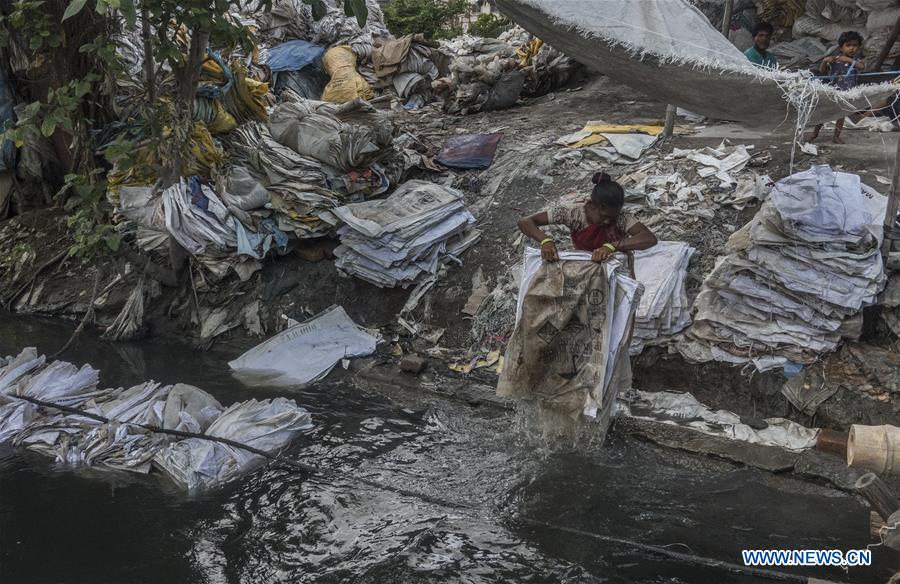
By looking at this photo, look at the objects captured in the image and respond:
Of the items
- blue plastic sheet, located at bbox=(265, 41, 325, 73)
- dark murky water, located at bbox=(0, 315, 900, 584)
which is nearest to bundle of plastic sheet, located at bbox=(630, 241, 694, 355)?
dark murky water, located at bbox=(0, 315, 900, 584)

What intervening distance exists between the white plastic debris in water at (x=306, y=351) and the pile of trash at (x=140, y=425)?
0.69 metres

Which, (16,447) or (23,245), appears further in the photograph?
(23,245)

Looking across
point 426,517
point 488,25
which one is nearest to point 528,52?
point 488,25

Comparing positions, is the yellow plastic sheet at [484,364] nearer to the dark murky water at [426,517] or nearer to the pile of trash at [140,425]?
the dark murky water at [426,517]

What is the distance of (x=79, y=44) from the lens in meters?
6.82

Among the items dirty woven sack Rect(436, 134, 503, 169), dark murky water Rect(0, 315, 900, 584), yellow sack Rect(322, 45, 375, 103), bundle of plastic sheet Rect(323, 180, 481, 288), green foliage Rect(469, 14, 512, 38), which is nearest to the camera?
dark murky water Rect(0, 315, 900, 584)

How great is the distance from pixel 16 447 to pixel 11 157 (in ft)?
13.7

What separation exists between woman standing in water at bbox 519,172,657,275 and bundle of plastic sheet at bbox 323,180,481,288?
185cm

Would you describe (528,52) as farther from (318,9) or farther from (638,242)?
(638,242)

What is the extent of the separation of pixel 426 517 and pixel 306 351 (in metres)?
2.31

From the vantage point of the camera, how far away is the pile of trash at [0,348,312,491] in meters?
4.50

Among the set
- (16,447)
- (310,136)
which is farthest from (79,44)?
(16,447)

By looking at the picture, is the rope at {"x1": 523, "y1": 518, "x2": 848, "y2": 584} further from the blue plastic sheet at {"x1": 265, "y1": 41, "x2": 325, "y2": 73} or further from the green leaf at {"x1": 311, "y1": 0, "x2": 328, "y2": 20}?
the blue plastic sheet at {"x1": 265, "y1": 41, "x2": 325, "y2": 73}

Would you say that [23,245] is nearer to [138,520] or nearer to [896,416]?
[138,520]
